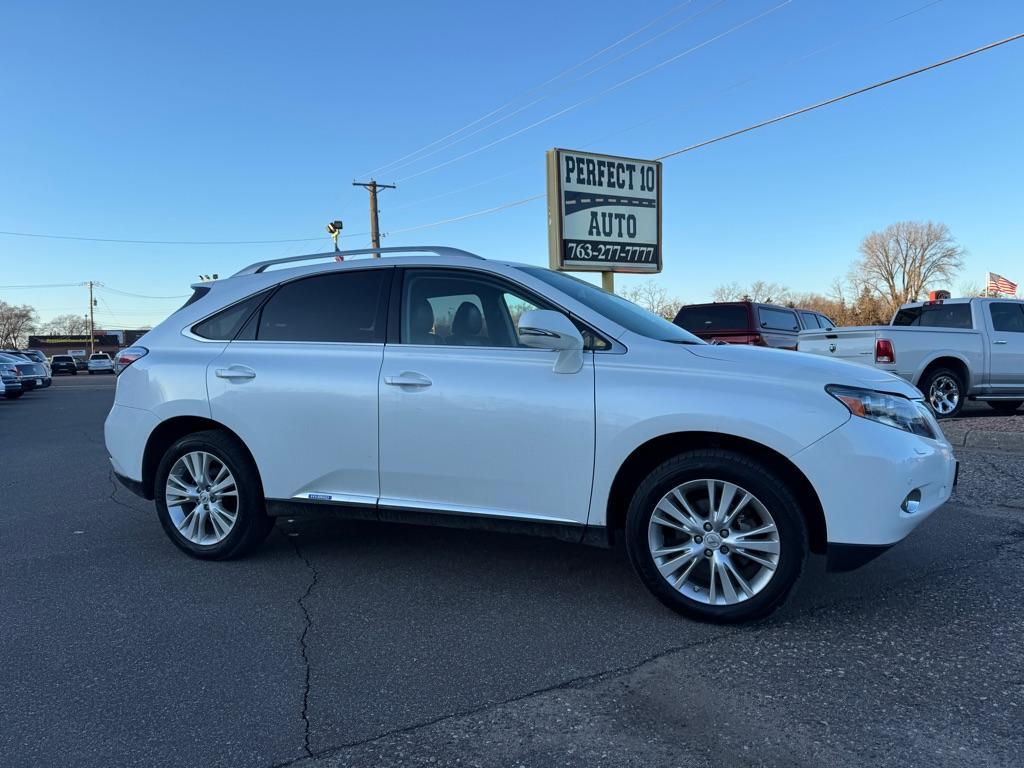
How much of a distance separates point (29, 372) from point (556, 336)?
90.9 ft

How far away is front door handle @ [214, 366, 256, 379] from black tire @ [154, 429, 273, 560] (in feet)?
1.22

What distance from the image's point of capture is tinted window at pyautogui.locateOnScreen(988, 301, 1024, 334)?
10.9 m

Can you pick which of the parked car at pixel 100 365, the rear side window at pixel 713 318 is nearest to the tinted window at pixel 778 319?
the rear side window at pixel 713 318

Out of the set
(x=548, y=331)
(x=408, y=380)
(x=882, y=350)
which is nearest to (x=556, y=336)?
(x=548, y=331)

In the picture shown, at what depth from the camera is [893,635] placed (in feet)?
11.0

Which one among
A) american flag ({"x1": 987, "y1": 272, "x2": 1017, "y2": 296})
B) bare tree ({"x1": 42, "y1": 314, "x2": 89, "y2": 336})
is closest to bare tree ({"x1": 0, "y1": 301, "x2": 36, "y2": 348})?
bare tree ({"x1": 42, "y1": 314, "x2": 89, "y2": 336})

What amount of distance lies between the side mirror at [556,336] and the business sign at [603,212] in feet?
29.6

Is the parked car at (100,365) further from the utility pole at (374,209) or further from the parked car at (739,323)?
the parked car at (739,323)

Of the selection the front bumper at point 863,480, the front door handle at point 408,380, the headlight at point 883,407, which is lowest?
the front bumper at point 863,480

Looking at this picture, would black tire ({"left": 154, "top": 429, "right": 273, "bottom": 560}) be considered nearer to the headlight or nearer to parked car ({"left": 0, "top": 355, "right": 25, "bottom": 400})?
the headlight

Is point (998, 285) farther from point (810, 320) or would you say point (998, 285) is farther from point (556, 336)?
point (556, 336)

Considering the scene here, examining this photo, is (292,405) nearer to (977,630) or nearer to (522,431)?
(522,431)

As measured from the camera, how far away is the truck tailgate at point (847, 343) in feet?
33.0

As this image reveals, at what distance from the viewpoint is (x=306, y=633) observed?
3.49 m
